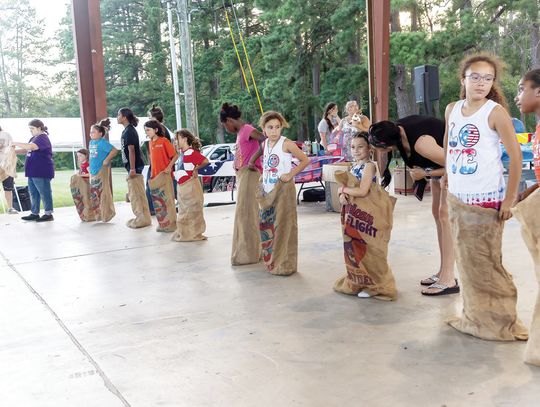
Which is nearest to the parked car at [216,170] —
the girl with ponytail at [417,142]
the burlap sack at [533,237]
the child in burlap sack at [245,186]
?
the child in burlap sack at [245,186]

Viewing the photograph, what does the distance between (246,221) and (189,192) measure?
131 cm

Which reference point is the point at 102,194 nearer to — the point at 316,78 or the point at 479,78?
the point at 479,78

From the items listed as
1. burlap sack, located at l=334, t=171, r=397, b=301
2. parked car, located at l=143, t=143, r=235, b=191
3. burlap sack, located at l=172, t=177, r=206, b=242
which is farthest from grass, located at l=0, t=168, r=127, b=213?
burlap sack, located at l=334, t=171, r=397, b=301

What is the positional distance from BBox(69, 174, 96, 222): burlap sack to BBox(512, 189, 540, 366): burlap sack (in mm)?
6758

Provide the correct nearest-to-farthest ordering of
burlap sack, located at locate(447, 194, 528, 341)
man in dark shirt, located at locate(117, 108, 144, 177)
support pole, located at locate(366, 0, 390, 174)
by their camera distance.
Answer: burlap sack, located at locate(447, 194, 528, 341)
man in dark shirt, located at locate(117, 108, 144, 177)
support pole, located at locate(366, 0, 390, 174)

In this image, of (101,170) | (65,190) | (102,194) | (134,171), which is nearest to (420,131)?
(134,171)

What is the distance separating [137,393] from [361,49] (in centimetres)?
2318

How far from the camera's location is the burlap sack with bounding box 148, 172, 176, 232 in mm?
6891

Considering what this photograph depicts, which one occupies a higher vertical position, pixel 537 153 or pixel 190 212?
pixel 537 153

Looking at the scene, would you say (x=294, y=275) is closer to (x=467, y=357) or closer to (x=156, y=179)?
(x=467, y=357)

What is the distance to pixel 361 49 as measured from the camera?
2419 centimetres

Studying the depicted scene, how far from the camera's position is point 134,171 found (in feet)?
24.6

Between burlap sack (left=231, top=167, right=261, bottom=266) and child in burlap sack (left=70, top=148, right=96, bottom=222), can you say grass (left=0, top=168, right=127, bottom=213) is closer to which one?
child in burlap sack (left=70, top=148, right=96, bottom=222)

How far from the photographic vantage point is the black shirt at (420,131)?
351 centimetres
